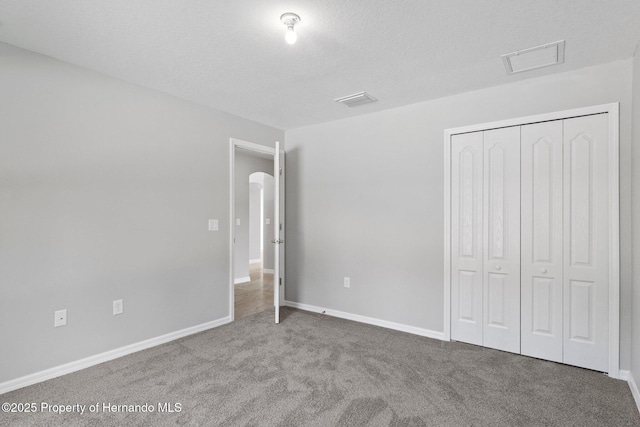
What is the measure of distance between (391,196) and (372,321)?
1.50 meters

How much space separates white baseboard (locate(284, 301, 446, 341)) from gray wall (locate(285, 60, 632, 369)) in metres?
0.06

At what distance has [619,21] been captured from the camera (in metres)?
2.05

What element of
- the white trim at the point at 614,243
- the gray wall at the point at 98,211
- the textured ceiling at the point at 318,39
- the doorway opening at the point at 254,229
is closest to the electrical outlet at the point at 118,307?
the gray wall at the point at 98,211

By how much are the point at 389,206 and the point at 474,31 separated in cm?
196

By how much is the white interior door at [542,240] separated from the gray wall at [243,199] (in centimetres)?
458

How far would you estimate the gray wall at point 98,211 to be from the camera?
238 cm

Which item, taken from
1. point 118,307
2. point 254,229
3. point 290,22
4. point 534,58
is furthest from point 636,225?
point 254,229

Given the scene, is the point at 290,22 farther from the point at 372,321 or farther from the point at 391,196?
the point at 372,321

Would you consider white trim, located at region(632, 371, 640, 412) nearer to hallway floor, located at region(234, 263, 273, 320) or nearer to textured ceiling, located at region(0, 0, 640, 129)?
textured ceiling, located at region(0, 0, 640, 129)

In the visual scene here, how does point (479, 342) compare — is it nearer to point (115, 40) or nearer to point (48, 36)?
point (115, 40)

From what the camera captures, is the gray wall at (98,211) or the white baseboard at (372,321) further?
the white baseboard at (372,321)

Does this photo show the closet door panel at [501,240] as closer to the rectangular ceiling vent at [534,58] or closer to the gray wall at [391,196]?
the gray wall at [391,196]

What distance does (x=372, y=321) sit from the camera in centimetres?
385

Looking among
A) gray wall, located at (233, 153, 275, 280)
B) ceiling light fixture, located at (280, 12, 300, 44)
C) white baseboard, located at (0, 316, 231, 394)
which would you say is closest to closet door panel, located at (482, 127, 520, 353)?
ceiling light fixture, located at (280, 12, 300, 44)
